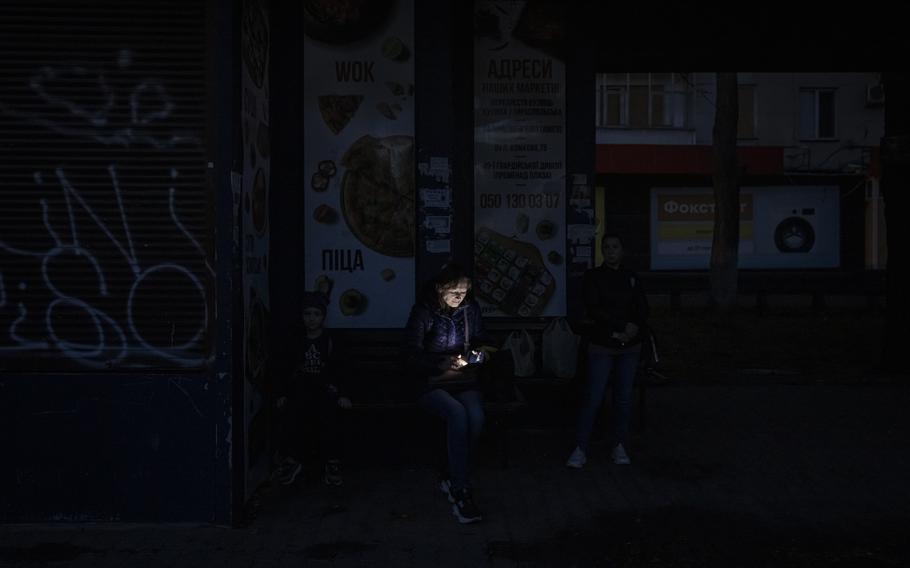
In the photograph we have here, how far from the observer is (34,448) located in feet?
18.6

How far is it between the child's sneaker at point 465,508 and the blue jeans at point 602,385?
1.52 metres

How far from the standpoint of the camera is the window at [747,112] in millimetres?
30016

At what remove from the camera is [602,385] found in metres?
7.16

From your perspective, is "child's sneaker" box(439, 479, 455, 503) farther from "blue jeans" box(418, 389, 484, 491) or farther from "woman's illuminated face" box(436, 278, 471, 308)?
"woman's illuminated face" box(436, 278, 471, 308)

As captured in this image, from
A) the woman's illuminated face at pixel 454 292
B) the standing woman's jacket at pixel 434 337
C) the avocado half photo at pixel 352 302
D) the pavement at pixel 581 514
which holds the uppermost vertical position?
the woman's illuminated face at pixel 454 292

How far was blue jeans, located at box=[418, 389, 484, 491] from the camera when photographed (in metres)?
6.03

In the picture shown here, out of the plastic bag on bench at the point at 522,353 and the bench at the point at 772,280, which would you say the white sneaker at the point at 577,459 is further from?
the bench at the point at 772,280

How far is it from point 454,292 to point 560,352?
194 cm

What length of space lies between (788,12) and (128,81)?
5788 millimetres

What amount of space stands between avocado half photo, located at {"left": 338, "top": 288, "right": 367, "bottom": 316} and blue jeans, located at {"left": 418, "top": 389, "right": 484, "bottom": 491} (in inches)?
52.6

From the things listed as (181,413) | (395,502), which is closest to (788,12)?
(395,502)

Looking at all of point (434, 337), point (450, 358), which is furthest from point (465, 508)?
point (434, 337)

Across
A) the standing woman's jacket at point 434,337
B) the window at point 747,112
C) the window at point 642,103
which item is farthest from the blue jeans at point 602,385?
the window at point 747,112

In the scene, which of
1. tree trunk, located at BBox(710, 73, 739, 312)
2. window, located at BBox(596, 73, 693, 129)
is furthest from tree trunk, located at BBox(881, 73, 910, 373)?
window, located at BBox(596, 73, 693, 129)
